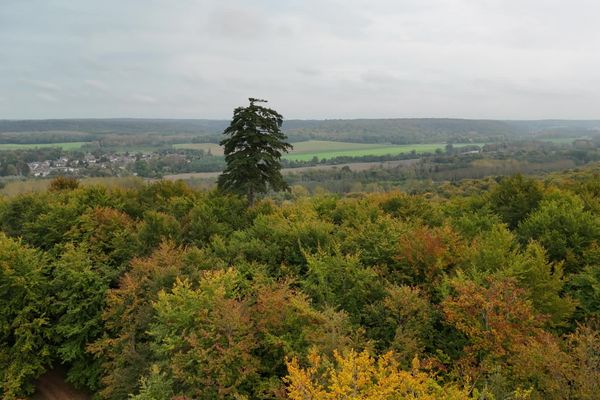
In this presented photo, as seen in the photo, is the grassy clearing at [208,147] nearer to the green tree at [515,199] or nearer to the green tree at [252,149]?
the green tree at [252,149]

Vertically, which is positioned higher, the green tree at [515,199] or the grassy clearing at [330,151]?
the grassy clearing at [330,151]

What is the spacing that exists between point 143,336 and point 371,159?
142280mm

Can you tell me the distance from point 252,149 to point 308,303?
17.1m

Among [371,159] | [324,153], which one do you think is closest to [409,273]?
[371,159]

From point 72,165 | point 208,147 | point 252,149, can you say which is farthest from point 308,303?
point 208,147

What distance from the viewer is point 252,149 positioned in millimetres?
30922

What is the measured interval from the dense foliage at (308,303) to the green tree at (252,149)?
2.20 metres

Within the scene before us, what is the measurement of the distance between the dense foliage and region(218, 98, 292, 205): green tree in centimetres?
220

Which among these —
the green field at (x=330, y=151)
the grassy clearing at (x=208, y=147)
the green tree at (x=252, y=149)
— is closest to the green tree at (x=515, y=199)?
the green tree at (x=252, y=149)

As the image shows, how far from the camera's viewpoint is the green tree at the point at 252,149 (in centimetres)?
3033

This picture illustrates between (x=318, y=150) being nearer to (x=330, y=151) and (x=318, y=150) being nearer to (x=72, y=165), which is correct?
(x=330, y=151)

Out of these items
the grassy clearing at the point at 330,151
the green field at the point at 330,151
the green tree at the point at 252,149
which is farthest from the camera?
the green field at the point at 330,151

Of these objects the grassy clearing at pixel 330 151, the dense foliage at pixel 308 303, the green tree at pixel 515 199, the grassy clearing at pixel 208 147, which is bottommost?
the dense foliage at pixel 308 303

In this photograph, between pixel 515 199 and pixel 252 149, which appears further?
pixel 252 149
